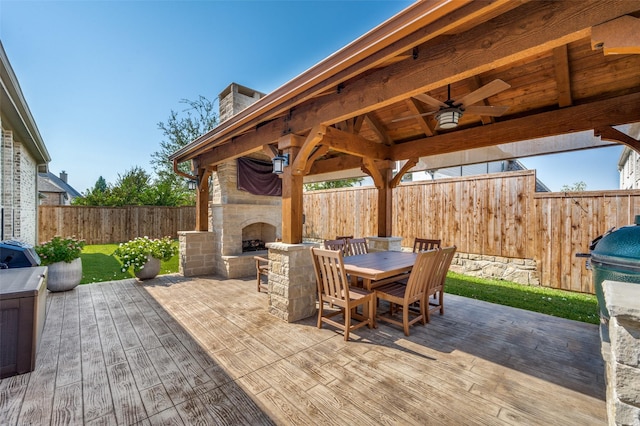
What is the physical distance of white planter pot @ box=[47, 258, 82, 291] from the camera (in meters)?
5.03

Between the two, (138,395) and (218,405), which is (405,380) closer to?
(218,405)

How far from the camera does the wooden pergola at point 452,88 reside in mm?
1895

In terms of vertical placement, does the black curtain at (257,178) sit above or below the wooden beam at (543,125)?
below

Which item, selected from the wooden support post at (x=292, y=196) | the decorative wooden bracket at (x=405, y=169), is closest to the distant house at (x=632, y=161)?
the decorative wooden bracket at (x=405, y=169)

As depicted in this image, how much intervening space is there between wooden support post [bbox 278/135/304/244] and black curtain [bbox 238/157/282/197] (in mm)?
2929

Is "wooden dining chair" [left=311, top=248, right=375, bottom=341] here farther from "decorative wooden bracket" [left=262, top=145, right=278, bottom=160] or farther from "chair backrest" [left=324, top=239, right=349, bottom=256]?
"decorative wooden bracket" [left=262, top=145, right=278, bottom=160]

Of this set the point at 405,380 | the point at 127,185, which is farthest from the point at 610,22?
the point at 127,185

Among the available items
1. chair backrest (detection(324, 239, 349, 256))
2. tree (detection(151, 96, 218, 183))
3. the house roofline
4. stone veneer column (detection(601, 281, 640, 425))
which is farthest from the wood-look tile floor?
tree (detection(151, 96, 218, 183))

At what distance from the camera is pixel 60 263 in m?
5.05

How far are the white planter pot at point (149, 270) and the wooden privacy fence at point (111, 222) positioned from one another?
24.8 ft

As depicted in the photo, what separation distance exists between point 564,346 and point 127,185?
20704 millimetres

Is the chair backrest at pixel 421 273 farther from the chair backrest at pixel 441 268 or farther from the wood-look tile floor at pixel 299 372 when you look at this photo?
the wood-look tile floor at pixel 299 372

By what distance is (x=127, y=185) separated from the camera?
56.3ft

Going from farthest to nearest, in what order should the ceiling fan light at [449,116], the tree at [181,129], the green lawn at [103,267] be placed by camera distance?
the tree at [181,129], the green lawn at [103,267], the ceiling fan light at [449,116]
